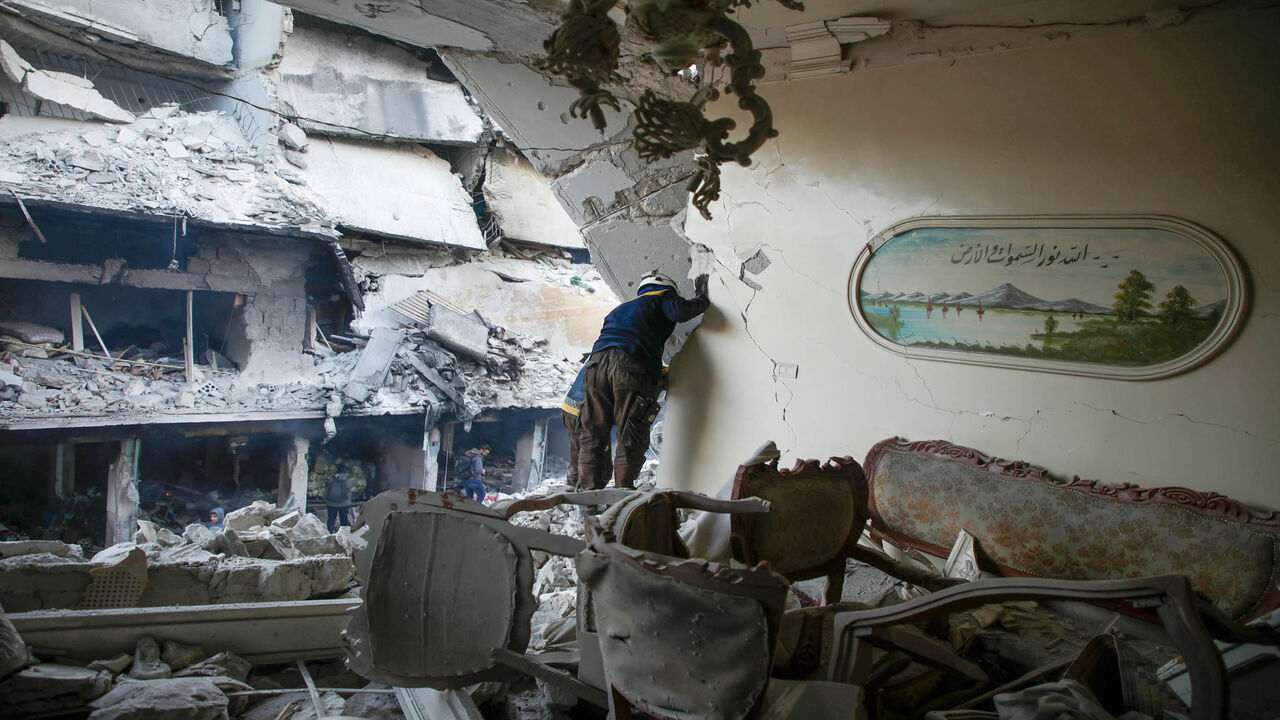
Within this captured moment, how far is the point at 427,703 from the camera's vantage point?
187 centimetres

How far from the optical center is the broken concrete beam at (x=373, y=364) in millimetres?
9344

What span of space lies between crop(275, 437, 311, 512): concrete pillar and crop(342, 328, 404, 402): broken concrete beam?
3.51 ft

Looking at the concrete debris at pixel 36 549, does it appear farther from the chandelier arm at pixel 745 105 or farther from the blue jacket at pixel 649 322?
the chandelier arm at pixel 745 105

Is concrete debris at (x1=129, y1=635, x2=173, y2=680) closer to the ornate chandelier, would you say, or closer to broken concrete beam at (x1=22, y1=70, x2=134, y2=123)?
the ornate chandelier

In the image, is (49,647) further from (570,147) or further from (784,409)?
(570,147)


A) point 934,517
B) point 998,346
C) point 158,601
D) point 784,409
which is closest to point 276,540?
point 158,601

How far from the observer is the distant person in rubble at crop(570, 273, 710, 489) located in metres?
3.95

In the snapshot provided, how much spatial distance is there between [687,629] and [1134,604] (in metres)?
0.89

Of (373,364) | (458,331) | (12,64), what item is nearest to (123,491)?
(373,364)

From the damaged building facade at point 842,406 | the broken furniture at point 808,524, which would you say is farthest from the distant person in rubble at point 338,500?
the broken furniture at point 808,524

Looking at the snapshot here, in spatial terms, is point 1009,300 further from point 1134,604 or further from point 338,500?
point 338,500

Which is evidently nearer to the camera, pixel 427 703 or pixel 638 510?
pixel 638 510

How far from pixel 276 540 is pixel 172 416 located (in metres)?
6.51

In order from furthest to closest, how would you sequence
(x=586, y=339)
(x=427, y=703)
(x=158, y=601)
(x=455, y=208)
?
(x=586, y=339) < (x=455, y=208) < (x=158, y=601) < (x=427, y=703)
